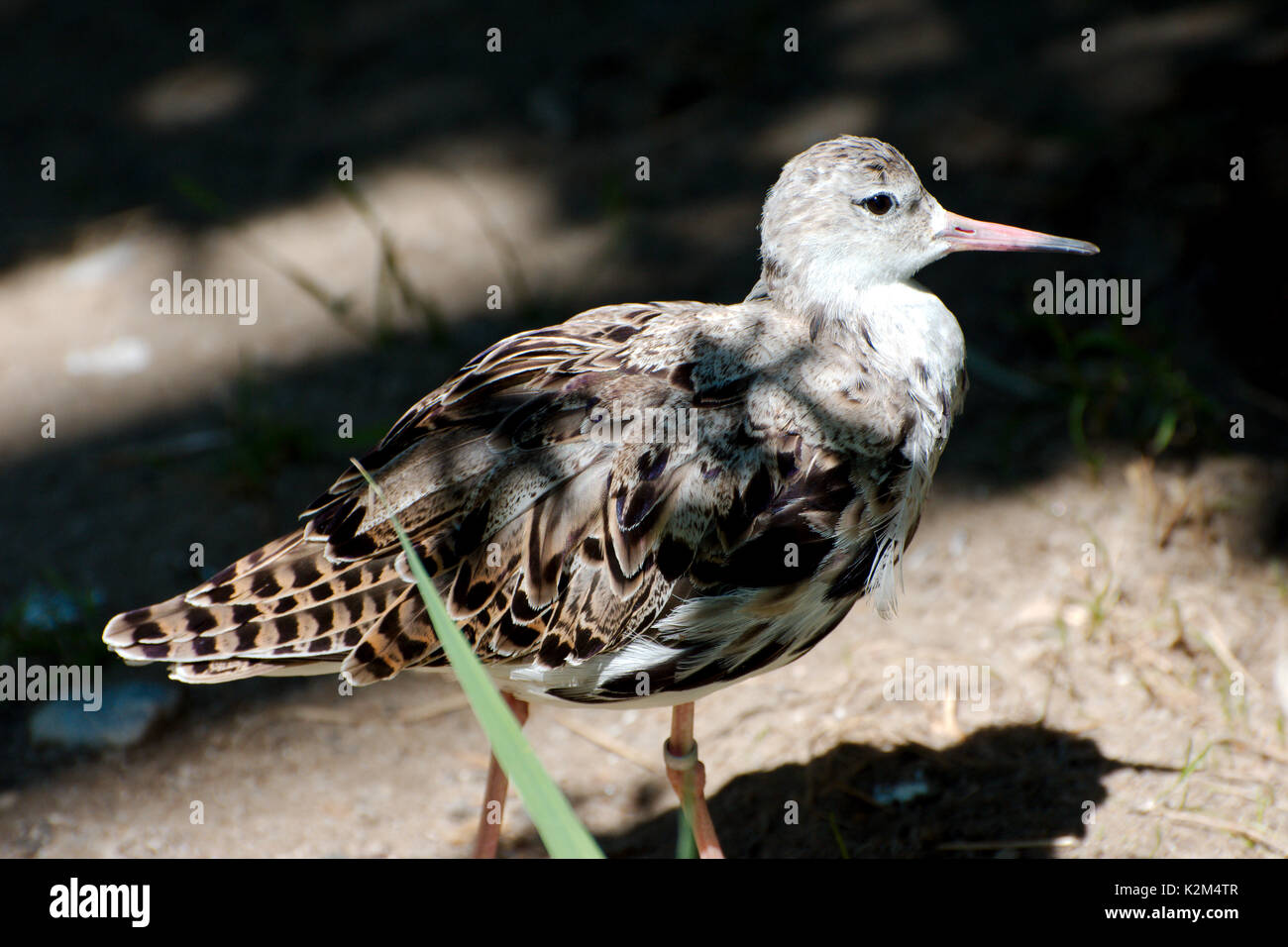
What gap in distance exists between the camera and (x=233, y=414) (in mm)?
5578

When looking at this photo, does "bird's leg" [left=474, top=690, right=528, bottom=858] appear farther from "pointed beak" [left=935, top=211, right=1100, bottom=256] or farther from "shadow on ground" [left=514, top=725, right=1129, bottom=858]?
"pointed beak" [left=935, top=211, right=1100, bottom=256]

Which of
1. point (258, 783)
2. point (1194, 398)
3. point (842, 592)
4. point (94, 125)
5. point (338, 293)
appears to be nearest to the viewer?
point (842, 592)

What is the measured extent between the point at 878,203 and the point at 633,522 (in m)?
1.16

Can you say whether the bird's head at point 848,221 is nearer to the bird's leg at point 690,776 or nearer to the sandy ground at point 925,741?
the bird's leg at point 690,776

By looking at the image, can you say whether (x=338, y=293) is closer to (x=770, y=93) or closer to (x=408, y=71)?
(x=408, y=71)

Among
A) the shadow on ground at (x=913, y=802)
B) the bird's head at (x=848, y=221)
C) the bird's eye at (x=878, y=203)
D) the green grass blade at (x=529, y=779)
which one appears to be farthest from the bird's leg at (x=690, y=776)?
the green grass blade at (x=529, y=779)

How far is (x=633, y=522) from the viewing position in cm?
323

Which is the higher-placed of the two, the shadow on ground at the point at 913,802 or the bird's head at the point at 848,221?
the bird's head at the point at 848,221

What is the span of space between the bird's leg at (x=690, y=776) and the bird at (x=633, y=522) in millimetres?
332

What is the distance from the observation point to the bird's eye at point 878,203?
11.6ft

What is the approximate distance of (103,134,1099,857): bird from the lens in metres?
3.24

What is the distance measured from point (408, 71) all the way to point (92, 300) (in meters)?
2.35
